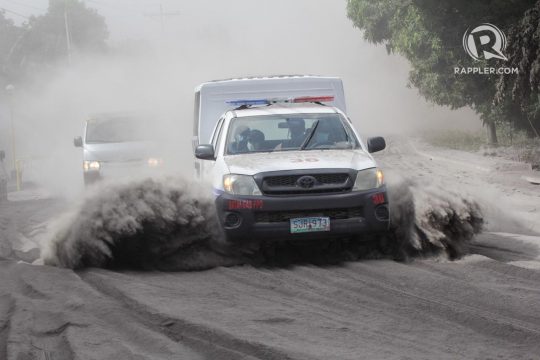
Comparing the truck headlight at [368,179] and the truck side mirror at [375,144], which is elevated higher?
the truck side mirror at [375,144]

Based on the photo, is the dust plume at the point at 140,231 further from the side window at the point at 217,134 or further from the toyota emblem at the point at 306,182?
the side window at the point at 217,134

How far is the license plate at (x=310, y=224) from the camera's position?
8.85 m

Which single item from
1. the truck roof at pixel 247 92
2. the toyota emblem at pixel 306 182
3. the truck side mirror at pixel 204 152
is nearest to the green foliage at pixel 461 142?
the truck roof at pixel 247 92

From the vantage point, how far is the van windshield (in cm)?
1945

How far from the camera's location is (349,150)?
32.8ft

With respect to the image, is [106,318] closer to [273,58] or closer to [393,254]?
[393,254]

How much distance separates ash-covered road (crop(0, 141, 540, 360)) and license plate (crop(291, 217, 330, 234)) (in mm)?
384

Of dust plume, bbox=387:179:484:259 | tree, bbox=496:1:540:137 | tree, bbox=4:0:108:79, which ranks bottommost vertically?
dust plume, bbox=387:179:484:259

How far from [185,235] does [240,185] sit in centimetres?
86

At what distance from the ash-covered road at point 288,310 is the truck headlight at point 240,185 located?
780mm

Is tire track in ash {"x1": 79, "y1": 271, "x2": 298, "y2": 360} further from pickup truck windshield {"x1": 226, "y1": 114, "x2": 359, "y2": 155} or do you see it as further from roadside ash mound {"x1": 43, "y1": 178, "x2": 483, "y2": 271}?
pickup truck windshield {"x1": 226, "y1": 114, "x2": 359, "y2": 155}

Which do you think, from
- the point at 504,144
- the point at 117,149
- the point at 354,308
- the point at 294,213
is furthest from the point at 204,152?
the point at 504,144

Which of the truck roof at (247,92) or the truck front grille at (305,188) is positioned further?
the truck roof at (247,92)

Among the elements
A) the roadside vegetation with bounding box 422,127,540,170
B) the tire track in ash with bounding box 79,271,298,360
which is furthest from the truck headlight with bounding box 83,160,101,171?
the tire track in ash with bounding box 79,271,298,360
